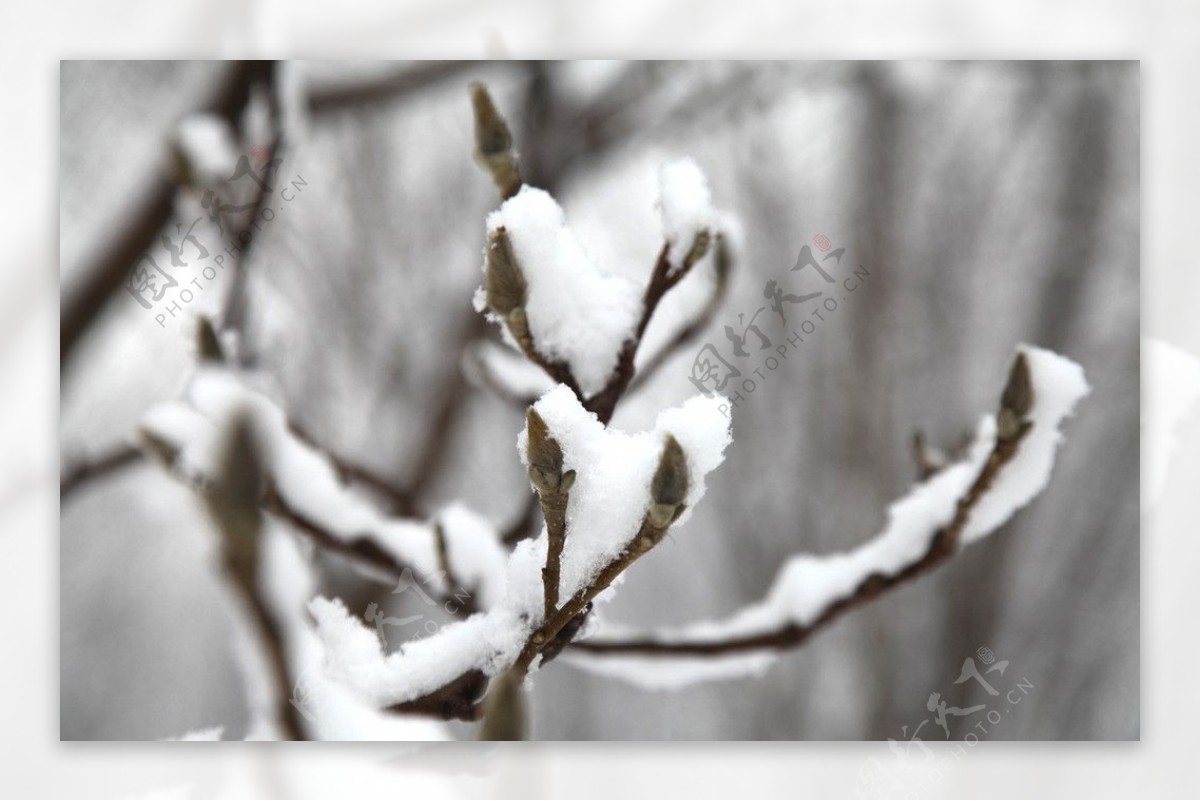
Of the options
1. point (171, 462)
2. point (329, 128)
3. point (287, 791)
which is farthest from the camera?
point (329, 128)

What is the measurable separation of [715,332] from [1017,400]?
0.63 m

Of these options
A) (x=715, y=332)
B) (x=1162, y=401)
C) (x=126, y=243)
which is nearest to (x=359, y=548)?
(x=126, y=243)

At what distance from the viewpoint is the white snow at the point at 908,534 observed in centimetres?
51

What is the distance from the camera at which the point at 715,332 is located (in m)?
1.12

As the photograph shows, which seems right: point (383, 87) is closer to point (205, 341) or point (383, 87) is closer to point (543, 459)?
point (205, 341)

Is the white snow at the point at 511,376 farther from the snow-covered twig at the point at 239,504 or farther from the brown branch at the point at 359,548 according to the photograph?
the snow-covered twig at the point at 239,504

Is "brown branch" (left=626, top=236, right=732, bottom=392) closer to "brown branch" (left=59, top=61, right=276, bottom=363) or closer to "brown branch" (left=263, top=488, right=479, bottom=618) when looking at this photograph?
"brown branch" (left=263, top=488, right=479, bottom=618)

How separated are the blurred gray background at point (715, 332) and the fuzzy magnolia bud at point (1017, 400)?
1.44 ft

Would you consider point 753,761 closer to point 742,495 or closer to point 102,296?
point 742,495

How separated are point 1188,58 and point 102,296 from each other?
102 centimetres

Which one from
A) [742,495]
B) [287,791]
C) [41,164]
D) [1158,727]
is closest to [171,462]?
[287,791]

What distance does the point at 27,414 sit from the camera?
A: 3.02 ft

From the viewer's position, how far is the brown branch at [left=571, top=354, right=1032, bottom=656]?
0.50 m

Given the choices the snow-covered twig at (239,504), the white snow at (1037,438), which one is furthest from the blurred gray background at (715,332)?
the snow-covered twig at (239,504)
